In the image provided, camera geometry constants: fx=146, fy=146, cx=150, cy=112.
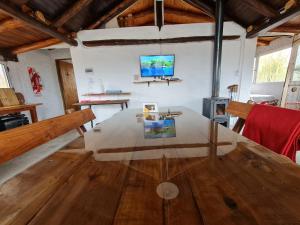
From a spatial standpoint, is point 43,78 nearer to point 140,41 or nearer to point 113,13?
point 113,13

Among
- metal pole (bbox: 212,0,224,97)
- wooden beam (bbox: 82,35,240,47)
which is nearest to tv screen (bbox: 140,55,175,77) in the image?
wooden beam (bbox: 82,35,240,47)

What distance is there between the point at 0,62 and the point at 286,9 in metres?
6.11

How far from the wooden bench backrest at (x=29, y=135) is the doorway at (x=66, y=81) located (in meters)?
4.93

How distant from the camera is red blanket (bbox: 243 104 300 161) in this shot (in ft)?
2.76

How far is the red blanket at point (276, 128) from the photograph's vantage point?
0.84m

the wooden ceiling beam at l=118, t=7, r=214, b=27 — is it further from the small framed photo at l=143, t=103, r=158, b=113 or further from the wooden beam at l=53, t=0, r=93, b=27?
the small framed photo at l=143, t=103, r=158, b=113

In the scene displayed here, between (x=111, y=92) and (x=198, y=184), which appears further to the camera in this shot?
(x=111, y=92)

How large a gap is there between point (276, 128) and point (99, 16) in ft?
14.0

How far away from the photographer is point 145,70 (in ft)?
12.1

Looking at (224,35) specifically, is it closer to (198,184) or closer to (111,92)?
(111,92)

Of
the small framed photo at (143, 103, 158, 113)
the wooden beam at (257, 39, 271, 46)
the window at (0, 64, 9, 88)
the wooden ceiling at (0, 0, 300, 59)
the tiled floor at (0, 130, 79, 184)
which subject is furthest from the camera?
the wooden beam at (257, 39, 271, 46)

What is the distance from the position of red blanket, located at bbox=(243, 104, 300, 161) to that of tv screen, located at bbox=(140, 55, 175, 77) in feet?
9.00

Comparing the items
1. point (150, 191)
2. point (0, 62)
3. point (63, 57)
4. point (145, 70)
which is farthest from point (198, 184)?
point (63, 57)

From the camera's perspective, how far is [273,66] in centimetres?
512
